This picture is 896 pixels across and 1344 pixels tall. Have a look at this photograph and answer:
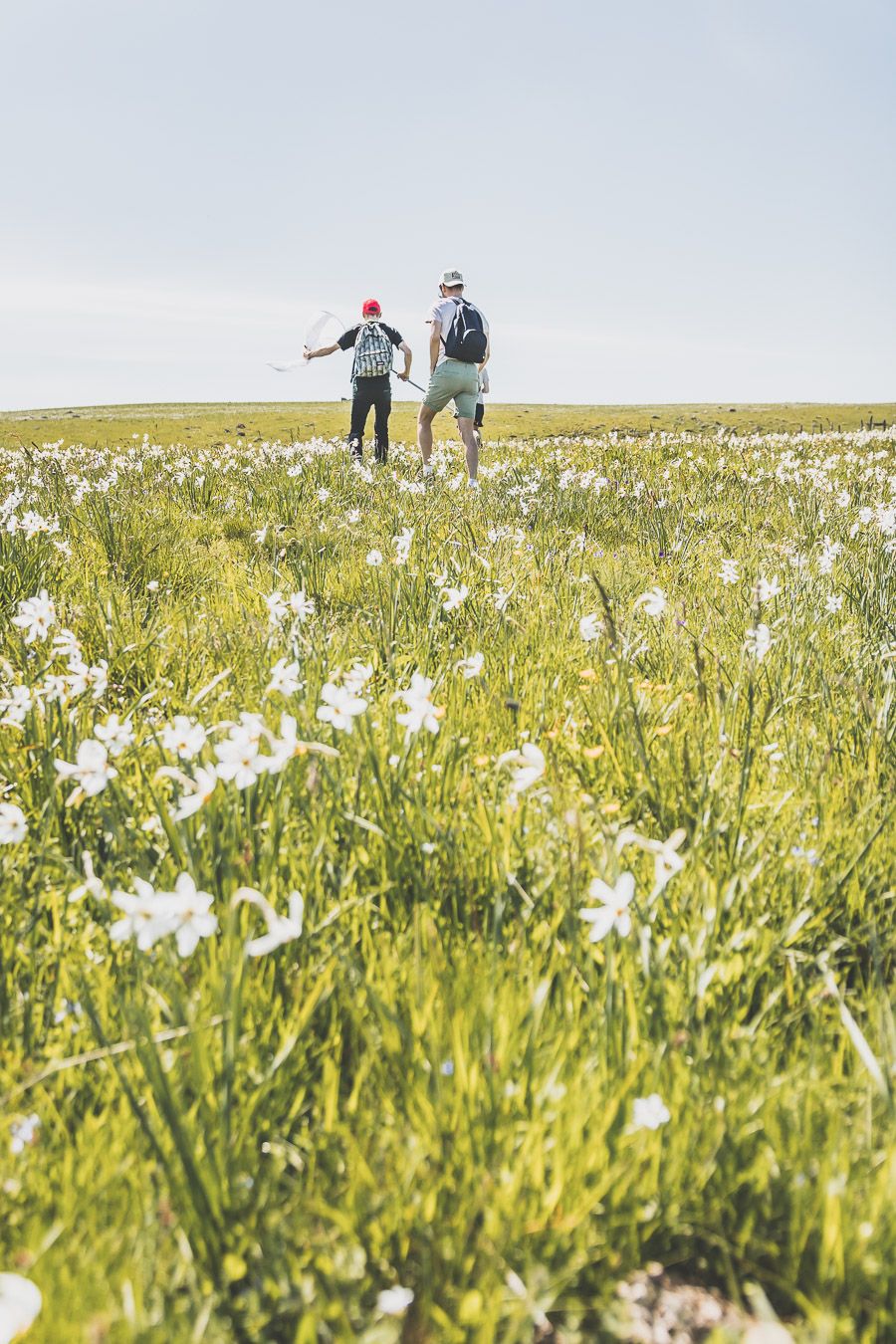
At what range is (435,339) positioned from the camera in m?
11.8

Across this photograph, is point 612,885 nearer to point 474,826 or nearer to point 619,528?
point 474,826

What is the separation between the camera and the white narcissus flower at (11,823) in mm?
1993

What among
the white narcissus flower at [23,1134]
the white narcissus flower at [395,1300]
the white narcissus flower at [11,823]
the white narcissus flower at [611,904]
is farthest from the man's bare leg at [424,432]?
the white narcissus flower at [395,1300]

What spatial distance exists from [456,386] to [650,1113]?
38.6 feet

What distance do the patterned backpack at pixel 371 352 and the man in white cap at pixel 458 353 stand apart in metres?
2.04

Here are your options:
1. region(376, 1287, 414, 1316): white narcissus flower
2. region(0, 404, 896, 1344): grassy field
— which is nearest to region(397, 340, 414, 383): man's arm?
region(0, 404, 896, 1344): grassy field

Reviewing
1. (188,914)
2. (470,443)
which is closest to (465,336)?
(470,443)

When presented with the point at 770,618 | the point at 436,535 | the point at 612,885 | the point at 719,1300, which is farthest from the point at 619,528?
the point at 719,1300

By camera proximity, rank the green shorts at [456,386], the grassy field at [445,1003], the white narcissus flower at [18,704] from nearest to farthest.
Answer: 1. the grassy field at [445,1003]
2. the white narcissus flower at [18,704]
3. the green shorts at [456,386]

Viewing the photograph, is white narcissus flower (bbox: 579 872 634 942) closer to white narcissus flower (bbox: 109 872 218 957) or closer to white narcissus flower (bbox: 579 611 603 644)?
white narcissus flower (bbox: 109 872 218 957)

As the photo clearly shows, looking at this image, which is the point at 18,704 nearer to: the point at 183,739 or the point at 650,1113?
the point at 183,739

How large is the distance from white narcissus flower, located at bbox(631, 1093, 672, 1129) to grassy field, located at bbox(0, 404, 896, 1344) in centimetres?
1

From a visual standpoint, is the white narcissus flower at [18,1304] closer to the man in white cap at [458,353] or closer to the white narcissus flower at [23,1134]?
the white narcissus flower at [23,1134]

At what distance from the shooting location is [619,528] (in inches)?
310
